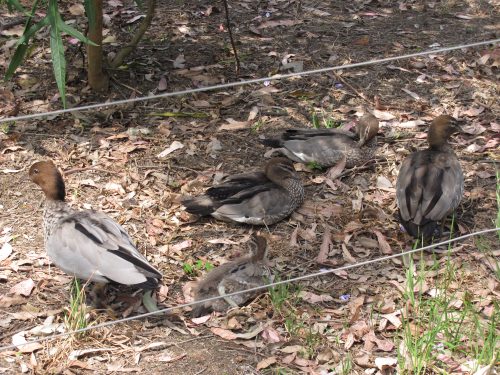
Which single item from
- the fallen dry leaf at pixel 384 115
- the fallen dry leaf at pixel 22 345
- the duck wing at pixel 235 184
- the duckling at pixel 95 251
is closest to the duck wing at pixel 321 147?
the duck wing at pixel 235 184

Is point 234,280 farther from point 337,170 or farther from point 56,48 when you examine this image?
point 56,48

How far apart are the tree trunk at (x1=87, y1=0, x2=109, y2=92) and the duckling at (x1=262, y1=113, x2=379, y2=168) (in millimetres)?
1731

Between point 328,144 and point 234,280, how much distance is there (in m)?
1.84

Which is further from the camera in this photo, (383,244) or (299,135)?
(299,135)

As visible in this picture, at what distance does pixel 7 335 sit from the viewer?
17.0ft

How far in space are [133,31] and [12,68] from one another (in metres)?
2.58

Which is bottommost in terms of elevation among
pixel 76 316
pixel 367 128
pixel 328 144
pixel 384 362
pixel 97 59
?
pixel 384 362

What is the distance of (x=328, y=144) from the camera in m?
6.83

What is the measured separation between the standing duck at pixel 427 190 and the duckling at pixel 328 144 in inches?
24.3

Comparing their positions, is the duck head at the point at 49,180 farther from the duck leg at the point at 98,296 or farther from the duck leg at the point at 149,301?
the duck leg at the point at 149,301

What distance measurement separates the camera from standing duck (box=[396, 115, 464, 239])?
5.86m

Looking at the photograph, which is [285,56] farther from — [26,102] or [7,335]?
[7,335]

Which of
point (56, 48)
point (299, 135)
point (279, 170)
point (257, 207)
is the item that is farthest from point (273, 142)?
point (56, 48)

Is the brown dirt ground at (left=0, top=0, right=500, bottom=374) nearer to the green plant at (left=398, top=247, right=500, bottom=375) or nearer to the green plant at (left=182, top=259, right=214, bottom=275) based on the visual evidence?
the green plant at (left=182, top=259, right=214, bottom=275)
